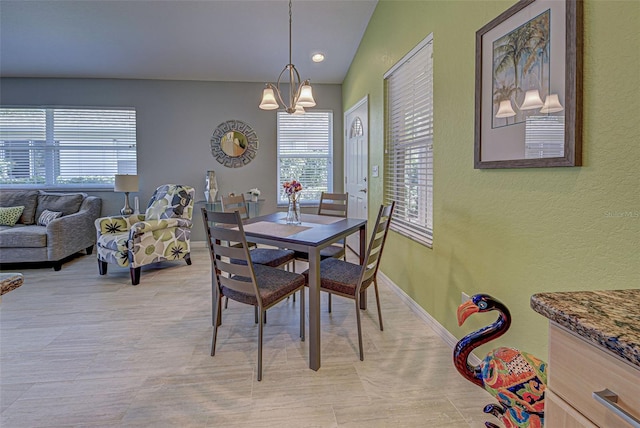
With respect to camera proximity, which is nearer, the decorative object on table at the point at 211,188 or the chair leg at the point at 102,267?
the chair leg at the point at 102,267

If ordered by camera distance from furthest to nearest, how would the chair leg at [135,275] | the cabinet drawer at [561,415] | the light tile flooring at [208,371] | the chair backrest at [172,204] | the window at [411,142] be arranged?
the chair backrest at [172,204]
the chair leg at [135,275]
the window at [411,142]
the light tile flooring at [208,371]
the cabinet drawer at [561,415]

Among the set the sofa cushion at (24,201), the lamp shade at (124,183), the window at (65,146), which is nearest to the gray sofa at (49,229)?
the sofa cushion at (24,201)

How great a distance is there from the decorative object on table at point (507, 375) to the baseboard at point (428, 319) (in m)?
0.92

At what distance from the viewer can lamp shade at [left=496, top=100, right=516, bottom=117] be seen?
64.5 inches

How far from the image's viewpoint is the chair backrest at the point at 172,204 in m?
4.05

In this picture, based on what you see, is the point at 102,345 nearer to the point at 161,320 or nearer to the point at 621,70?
the point at 161,320

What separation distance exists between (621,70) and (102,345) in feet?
9.98

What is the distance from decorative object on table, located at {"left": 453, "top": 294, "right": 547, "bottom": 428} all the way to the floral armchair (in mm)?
3334

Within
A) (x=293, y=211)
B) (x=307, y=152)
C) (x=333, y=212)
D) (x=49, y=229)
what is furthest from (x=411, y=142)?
(x=49, y=229)

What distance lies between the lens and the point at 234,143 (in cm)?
518

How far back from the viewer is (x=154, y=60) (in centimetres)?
Result: 451

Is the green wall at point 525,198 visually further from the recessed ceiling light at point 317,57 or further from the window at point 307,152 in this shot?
the window at point 307,152

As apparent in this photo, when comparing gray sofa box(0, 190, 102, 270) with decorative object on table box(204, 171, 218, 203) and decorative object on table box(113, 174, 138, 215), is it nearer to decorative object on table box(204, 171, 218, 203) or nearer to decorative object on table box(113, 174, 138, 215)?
decorative object on table box(113, 174, 138, 215)

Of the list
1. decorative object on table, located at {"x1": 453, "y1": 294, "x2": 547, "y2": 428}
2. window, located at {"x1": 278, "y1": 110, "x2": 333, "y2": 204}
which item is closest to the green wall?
decorative object on table, located at {"x1": 453, "y1": 294, "x2": 547, "y2": 428}
